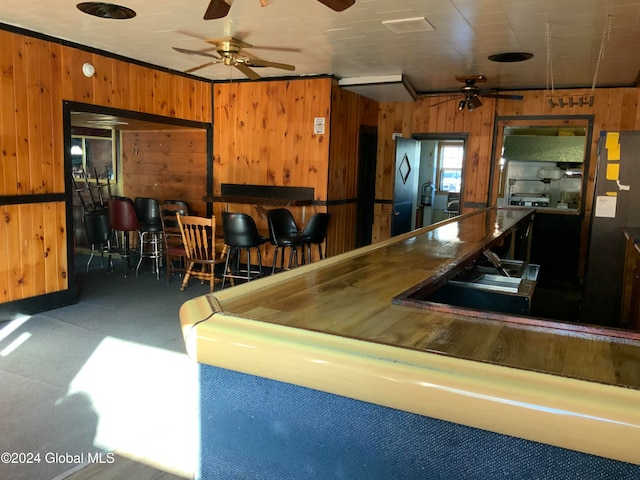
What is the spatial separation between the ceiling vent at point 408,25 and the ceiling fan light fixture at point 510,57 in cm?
114

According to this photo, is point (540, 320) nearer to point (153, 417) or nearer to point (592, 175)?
point (153, 417)

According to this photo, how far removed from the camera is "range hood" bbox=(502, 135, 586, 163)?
7672 mm

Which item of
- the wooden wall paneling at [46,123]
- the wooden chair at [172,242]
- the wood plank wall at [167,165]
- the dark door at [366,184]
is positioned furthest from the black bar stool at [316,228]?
the wooden wall paneling at [46,123]

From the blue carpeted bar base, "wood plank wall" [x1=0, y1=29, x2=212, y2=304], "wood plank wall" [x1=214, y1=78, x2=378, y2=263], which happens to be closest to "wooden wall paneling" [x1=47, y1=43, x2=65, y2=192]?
"wood plank wall" [x1=0, y1=29, x2=212, y2=304]

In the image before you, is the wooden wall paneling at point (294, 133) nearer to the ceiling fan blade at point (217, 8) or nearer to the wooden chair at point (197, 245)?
the wooden chair at point (197, 245)

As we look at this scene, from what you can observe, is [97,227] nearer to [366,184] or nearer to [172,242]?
[172,242]

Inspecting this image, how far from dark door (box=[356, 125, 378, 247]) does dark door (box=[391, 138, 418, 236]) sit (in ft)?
1.49

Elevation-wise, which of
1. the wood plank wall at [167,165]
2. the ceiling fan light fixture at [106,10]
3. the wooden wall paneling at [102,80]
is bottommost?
the wood plank wall at [167,165]

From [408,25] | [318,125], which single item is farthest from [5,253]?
[408,25]

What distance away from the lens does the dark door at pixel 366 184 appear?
7.02 m

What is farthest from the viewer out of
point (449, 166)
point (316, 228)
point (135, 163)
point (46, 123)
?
point (449, 166)

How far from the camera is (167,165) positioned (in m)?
7.17

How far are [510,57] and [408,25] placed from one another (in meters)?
1.45

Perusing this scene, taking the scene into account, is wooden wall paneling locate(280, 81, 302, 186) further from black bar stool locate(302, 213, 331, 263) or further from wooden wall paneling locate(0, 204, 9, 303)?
wooden wall paneling locate(0, 204, 9, 303)
